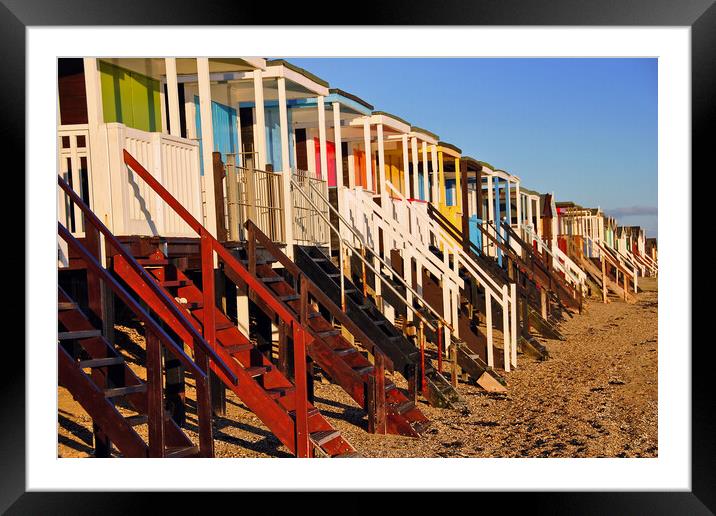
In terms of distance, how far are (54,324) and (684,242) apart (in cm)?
441

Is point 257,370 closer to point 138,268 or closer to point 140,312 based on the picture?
point 138,268

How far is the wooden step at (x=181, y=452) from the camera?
7151mm

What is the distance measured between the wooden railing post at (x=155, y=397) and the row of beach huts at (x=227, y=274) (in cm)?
1

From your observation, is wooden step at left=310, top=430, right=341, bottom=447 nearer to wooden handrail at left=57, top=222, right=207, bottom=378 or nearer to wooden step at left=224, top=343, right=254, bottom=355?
wooden step at left=224, top=343, right=254, bottom=355

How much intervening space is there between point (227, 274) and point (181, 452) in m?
2.95

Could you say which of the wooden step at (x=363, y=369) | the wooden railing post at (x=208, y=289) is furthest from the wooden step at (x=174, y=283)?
the wooden step at (x=363, y=369)

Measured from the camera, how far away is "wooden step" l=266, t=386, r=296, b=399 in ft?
28.6

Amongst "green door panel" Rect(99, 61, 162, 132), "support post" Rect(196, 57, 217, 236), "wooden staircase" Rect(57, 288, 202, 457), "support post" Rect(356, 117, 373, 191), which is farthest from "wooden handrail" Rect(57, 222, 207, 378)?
"support post" Rect(356, 117, 373, 191)

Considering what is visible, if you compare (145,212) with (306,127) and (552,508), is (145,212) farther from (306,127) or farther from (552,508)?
(306,127)

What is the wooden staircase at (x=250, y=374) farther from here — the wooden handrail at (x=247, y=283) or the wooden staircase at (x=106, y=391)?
the wooden staircase at (x=106, y=391)

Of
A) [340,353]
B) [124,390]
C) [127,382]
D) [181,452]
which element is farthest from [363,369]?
[124,390]

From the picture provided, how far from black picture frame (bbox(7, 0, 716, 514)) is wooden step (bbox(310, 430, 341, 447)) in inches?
72.1
